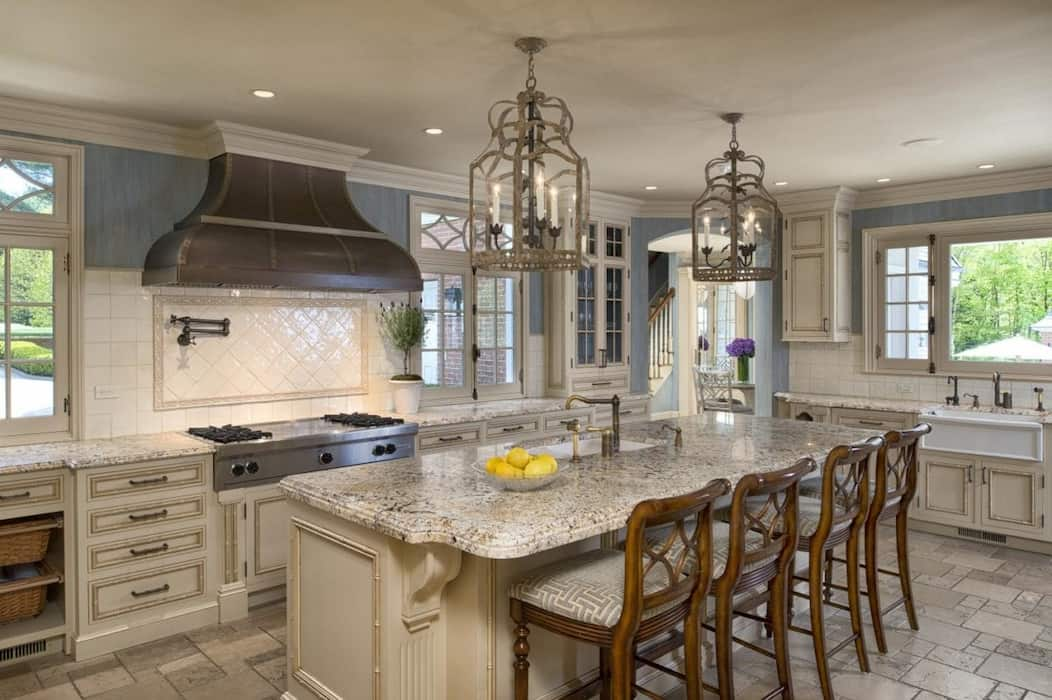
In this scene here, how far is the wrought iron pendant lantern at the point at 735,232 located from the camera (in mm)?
3480

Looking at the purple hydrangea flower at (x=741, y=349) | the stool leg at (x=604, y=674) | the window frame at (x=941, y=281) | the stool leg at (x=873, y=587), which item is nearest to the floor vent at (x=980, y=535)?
the window frame at (x=941, y=281)

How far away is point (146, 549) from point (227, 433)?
70cm

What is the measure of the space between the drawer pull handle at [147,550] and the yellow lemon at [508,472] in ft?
7.12

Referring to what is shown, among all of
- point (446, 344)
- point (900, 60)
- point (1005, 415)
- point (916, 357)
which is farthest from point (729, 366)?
point (900, 60)

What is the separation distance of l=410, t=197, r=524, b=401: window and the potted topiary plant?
0.84 feet

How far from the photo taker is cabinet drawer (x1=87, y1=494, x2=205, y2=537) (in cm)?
349

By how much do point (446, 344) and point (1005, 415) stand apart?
4.05 m

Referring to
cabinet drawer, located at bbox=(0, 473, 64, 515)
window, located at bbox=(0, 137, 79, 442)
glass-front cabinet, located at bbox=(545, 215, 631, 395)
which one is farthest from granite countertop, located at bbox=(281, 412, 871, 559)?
glass-front cabinet, located at bbox=(545, 215, 631, 395)

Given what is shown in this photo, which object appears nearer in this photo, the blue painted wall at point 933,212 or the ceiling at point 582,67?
the ceiling at point 582,67

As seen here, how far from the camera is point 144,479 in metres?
3.60

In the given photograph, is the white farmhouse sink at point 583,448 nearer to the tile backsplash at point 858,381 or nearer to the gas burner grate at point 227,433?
the gas burner grate at point 227,433

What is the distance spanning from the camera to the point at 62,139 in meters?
3.91

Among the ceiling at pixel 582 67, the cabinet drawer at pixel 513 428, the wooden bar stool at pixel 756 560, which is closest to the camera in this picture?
the wooden bar stool at pixel 756 560

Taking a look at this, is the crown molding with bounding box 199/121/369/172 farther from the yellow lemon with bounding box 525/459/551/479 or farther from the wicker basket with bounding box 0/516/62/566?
the yellow lemon with bounding box 525/459/551/479
